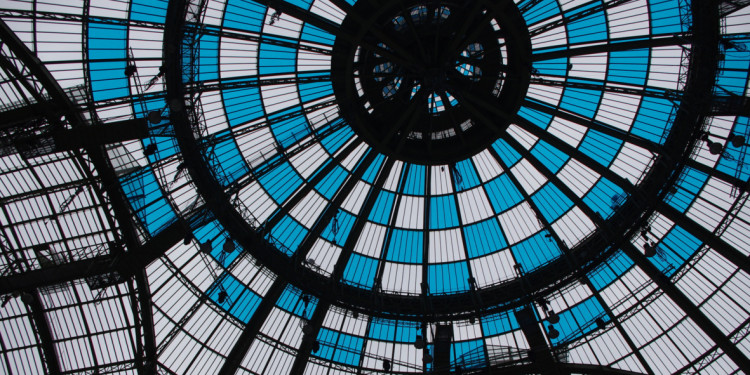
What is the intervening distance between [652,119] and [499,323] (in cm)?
1260

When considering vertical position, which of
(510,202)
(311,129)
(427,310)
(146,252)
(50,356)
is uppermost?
(510,202)

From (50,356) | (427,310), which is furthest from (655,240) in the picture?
(50,356)

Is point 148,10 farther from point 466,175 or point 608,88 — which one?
point 608,88

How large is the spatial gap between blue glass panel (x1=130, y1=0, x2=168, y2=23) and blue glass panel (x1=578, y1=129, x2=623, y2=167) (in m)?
19.4

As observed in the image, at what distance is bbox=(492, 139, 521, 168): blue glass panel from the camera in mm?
26109

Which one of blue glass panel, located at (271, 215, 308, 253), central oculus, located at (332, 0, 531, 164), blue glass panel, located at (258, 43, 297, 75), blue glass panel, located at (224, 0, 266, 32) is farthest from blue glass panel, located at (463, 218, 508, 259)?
blue glass panel, located at (224, 0, 266, 32)

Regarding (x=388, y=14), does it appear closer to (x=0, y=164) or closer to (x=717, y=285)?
(x=0, y=164)

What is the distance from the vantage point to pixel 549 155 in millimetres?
25672

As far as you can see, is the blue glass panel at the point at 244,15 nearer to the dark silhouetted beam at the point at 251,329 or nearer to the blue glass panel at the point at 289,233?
the blue glass panel at the point at 289,233

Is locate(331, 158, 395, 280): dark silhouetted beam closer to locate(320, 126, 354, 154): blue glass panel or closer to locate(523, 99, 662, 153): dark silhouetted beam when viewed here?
locate(320, 126, 354, 154): blue glass panel

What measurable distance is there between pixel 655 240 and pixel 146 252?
23.7 meters

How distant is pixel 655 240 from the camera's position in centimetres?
2556

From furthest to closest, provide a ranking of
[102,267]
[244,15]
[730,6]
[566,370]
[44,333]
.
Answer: [44,333]
[566,370]
[244,15]
[102,267]
[730,6]

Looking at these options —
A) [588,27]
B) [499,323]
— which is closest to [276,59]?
[588,27]
